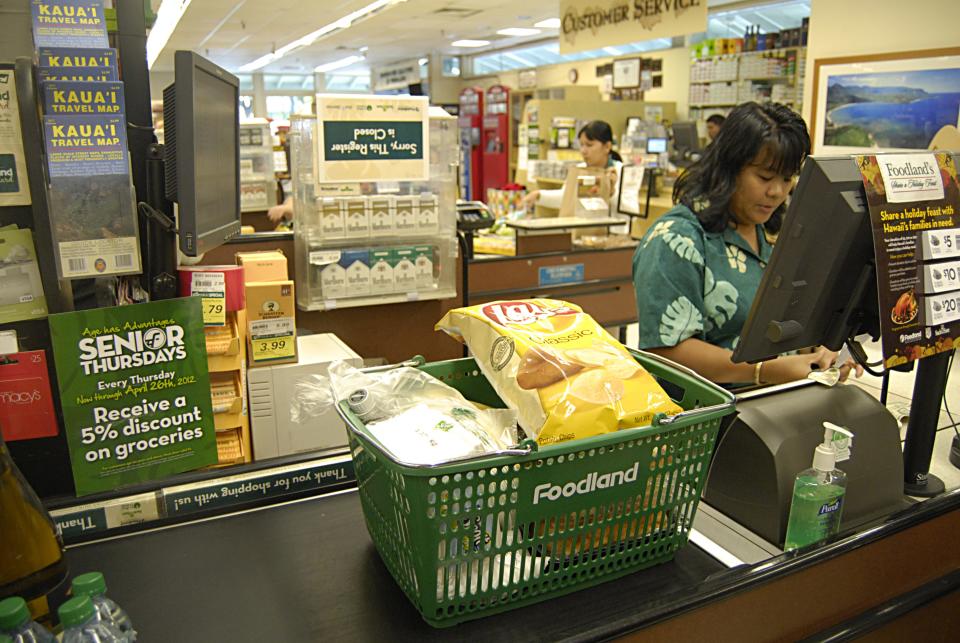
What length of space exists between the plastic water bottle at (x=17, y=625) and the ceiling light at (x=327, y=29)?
9.65 meters

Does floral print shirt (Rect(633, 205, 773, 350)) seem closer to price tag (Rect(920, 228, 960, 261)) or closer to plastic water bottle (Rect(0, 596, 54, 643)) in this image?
price tag (Rect(920, 228, 960, 261))

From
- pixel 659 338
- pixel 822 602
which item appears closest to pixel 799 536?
pixel 822 602

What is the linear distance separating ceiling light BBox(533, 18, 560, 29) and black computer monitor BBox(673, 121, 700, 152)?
3.65 m

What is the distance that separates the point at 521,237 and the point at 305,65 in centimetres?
1697

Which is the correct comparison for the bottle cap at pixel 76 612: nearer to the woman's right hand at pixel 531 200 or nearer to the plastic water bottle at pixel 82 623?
the plastic water bottle at pixel 82 623

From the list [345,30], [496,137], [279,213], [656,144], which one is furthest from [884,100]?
[345,30]

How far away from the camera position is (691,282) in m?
Answer: 1.95

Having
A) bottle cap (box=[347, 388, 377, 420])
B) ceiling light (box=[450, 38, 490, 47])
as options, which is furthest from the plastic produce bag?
ceiling light (box=[450, 38, 490, 47])

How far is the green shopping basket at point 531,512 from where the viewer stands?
0.92 m

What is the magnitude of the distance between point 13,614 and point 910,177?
1.49 meters

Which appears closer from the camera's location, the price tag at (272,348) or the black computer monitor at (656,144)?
the price tag at (272,348)

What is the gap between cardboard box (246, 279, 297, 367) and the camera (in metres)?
3.04

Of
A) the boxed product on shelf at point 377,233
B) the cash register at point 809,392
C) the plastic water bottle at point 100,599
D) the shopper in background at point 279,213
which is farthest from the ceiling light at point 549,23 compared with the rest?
the plastic water bottle at point 100,599

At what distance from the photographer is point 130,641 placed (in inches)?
32.8
